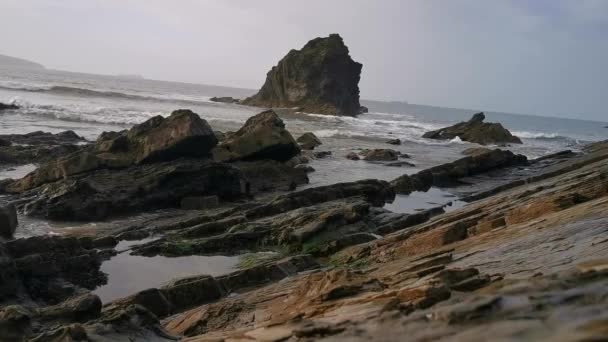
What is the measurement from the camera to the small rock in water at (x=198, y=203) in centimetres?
1630

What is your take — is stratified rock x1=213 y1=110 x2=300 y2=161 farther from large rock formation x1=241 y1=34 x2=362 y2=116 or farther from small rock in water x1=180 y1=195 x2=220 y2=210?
large rock formation x1=241 y1=34 x2=362 y2=116

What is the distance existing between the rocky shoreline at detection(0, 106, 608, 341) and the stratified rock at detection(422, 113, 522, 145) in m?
31.3

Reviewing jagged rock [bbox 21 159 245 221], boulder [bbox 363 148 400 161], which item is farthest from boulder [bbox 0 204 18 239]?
boulder [bbox 363 148 400 161]

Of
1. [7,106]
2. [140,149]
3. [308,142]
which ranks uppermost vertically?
[308,142]

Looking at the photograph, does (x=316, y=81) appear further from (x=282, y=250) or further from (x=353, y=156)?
(x=282, y=250)

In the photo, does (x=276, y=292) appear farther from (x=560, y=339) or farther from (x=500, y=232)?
(x=560, y=339)

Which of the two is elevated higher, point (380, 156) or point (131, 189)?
point (380, 156)

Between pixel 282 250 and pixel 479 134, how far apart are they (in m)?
46.9

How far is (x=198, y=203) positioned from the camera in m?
16.4

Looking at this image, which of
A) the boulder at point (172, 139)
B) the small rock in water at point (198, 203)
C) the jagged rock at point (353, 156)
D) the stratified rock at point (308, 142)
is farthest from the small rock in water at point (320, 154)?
the small rock in water at point (198, 203)

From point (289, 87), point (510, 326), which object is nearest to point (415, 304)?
Answer: point (510, 326)

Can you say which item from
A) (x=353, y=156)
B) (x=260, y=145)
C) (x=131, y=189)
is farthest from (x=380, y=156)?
(x=131, y=189)

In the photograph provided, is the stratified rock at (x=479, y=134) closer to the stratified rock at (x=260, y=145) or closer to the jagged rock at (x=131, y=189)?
the stratified rock at (x=260, y=145)

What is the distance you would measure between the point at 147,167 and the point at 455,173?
14243 mm
